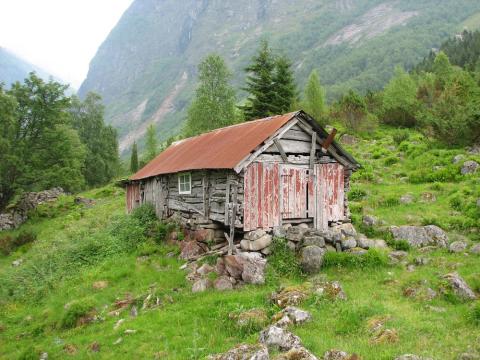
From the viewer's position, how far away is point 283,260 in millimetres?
14781

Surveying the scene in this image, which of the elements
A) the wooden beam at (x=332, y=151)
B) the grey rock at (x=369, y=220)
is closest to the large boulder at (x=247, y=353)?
the wooden beam at (x=332, y=151)

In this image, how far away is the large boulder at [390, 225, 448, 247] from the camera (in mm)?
16000

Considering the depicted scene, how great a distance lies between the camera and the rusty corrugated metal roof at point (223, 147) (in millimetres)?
15773

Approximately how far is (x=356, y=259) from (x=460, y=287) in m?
3.74

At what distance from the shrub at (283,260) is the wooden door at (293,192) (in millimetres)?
1466

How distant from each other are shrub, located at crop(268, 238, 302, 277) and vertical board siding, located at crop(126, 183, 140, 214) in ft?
44.3

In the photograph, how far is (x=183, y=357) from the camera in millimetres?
9703

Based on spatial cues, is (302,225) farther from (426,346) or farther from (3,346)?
(3,346)

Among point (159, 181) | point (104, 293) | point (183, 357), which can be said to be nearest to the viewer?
point (183, 357)

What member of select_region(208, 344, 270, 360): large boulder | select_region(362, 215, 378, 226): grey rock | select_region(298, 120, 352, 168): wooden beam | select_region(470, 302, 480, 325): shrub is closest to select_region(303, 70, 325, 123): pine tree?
select_region(298, 120, 352, 168): wooden beam

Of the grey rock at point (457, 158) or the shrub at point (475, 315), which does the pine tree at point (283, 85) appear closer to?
the grey rock at point (457, 158)

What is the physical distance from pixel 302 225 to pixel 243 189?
3203 mm

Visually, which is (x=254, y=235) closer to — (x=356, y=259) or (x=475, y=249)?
(x=356, y=259)

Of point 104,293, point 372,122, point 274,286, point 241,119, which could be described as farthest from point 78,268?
point 372,122
